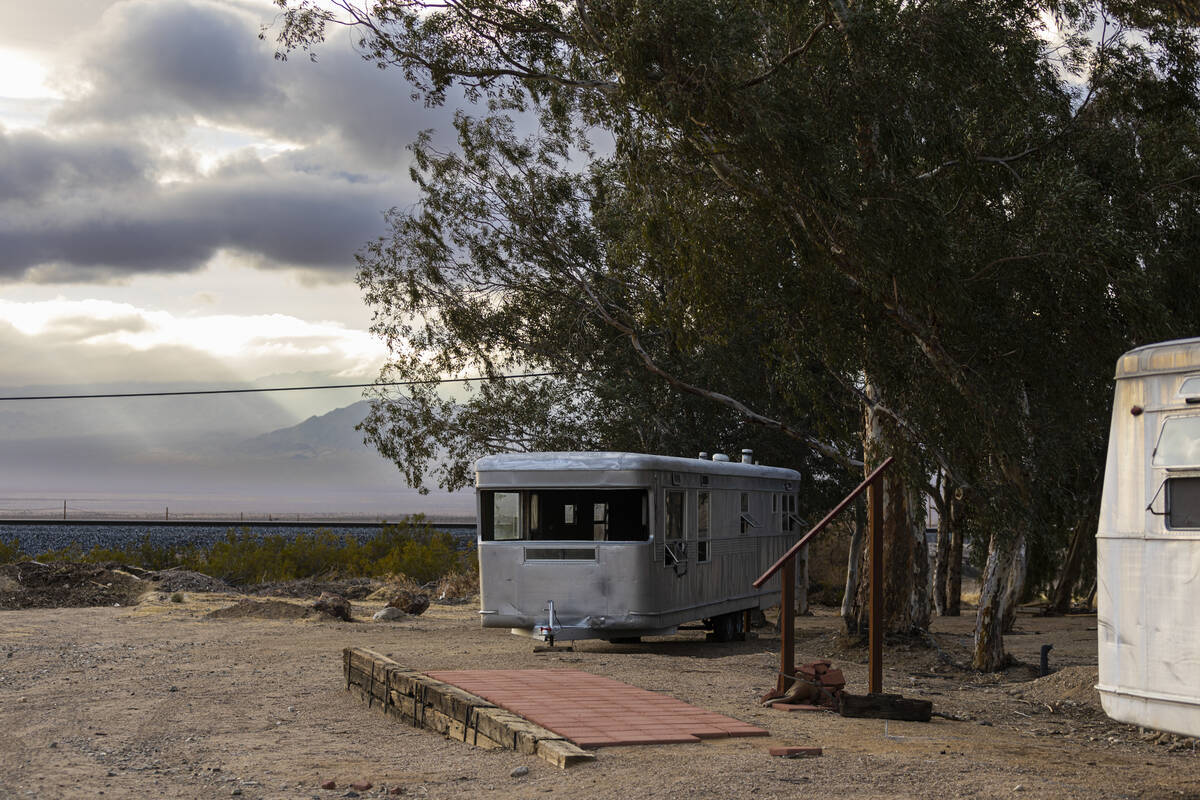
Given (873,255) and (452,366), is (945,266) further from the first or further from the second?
(452,366)

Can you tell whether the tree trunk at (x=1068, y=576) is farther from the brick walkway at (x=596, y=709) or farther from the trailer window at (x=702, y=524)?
the brick walkway at (x=596, y=709)

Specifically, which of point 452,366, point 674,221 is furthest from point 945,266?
point 452,366

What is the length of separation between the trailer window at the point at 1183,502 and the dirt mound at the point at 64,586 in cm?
2081

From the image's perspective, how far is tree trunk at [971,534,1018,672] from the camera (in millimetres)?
15516

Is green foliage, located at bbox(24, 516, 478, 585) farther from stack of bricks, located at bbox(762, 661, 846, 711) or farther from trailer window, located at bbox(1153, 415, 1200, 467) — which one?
trailer window, located at bbox(1153, 415, 1200, 467)

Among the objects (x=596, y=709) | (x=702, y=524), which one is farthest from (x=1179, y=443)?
(x=702, y=524)

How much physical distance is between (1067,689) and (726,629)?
6611 mm

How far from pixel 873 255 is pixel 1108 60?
5821mm

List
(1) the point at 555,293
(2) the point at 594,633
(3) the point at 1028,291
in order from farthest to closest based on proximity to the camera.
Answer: (1) the point at 555,293, (2) the point at 594,633, (3) the point at 1028,291

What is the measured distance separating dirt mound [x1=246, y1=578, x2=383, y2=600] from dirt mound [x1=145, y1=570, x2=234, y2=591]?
0.71 meters

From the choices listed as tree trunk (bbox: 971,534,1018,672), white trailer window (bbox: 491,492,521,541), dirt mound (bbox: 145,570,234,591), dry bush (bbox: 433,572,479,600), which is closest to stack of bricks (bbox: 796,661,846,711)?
white trailer window (bbox: 491,492,521,541)

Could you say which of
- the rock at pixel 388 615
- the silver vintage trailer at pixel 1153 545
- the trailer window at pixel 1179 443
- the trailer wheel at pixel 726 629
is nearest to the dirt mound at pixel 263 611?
the rock at pixel 388 615

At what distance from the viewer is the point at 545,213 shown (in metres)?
25.2

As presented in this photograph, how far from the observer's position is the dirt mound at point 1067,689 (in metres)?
12.1
